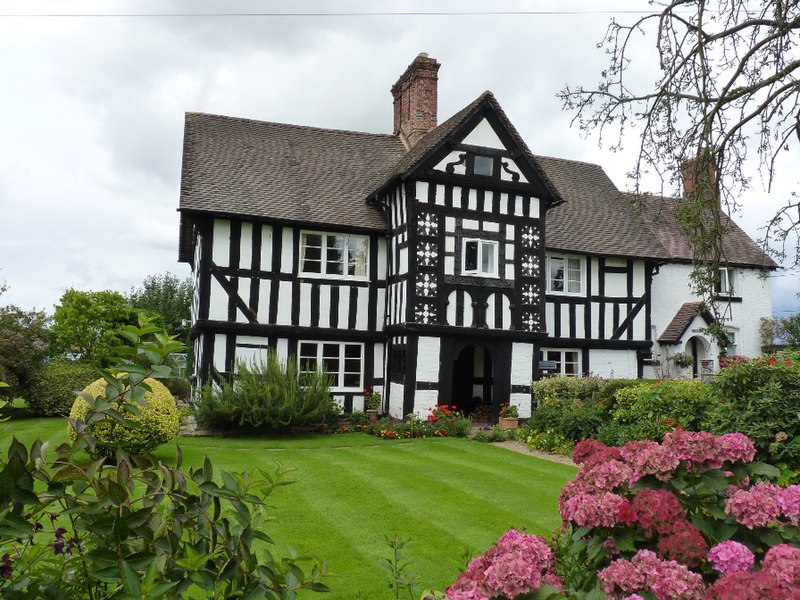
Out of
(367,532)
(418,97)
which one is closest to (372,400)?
(418,97)

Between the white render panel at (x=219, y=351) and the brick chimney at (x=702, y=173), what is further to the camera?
the white render panel at (x=219, y=351)

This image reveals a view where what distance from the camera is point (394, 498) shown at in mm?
8906

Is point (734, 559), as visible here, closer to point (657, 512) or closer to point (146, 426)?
point (657, 512)

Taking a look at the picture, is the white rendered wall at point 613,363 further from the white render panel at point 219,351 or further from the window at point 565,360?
the white render panel at point 219,351

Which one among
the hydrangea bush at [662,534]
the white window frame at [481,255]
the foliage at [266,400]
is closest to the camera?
the hydrangea bush at [662,534]

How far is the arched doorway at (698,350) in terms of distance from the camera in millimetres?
22573

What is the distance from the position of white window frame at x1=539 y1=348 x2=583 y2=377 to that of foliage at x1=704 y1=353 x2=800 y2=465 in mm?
10526

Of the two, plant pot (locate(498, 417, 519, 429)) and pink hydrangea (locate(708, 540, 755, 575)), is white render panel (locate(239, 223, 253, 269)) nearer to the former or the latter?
plant pot (locate(498, 417, 519, 429))

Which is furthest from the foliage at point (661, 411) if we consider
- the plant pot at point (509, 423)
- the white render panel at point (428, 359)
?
the white render panel at point (428, 359)

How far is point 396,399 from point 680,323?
10.9 meters

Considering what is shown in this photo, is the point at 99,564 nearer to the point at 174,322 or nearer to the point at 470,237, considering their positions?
the point at 470,237

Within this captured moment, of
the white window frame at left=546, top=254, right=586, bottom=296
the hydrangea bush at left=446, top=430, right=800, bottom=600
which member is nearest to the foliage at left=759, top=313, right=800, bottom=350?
the white window frame at left=546, top=254, right=586, bottom=296

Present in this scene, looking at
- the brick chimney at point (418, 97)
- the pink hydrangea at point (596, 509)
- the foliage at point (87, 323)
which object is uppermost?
the brick chimney at point (418, 97)

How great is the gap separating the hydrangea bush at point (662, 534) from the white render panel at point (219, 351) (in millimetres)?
14764
